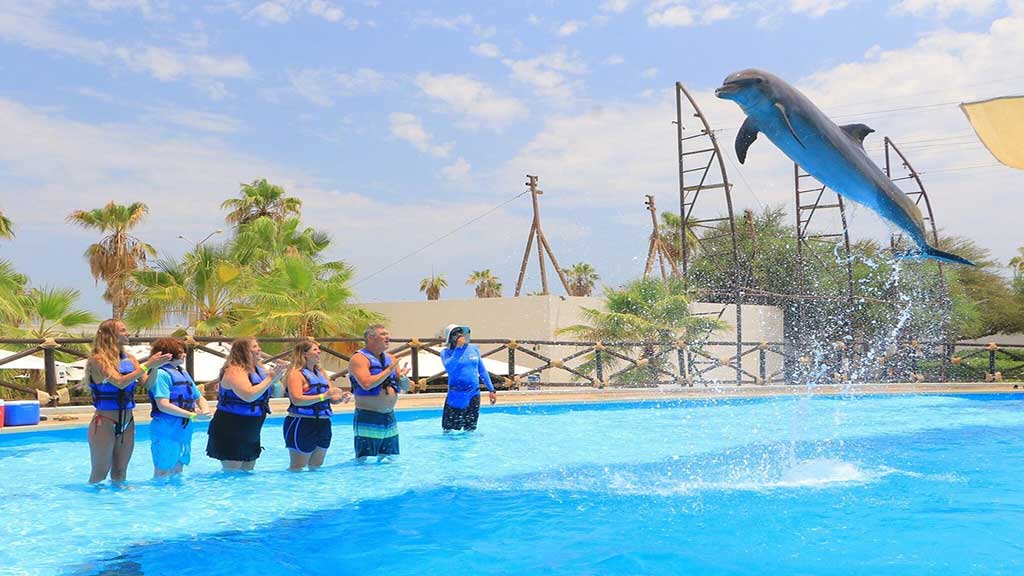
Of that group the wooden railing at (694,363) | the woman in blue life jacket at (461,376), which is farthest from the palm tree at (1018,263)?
the woman in blue life jacket at (461,376)

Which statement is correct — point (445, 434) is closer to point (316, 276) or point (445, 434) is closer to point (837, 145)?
point (837, 145)

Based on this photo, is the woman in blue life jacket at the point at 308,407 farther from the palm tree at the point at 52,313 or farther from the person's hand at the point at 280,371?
the palm tree at the point at 52,313

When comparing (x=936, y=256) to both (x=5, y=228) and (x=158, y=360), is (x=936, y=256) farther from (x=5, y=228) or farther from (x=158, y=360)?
(x=5, y=228)

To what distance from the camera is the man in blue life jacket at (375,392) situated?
26.5ft

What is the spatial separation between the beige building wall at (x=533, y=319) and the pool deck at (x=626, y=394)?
2751 mm

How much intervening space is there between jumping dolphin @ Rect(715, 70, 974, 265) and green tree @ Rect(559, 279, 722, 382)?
14.7m

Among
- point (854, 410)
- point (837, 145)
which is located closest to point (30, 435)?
point (837, 145)

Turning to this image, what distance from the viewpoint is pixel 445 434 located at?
1133cm

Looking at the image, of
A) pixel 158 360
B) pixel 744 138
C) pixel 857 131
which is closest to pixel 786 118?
pixel 744 138

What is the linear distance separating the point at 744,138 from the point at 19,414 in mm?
9723

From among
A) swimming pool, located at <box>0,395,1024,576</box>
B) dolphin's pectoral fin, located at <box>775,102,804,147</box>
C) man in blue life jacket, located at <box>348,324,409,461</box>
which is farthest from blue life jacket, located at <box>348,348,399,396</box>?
dolphin's pectoral fin, located at <box>775,102,804,147</box>

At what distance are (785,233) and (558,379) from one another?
20976 millimetres

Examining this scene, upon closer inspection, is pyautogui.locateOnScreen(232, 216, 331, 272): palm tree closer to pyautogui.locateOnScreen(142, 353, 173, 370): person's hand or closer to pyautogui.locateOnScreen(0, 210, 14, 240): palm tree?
pyautogui.locateOnScreen(0, 210, 14, 240): palm tree

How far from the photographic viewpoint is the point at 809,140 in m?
6.40
